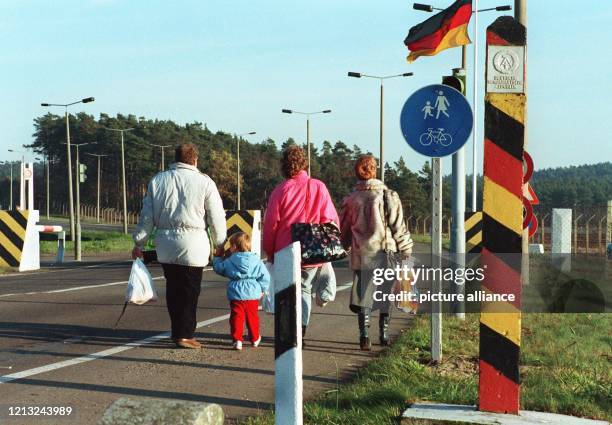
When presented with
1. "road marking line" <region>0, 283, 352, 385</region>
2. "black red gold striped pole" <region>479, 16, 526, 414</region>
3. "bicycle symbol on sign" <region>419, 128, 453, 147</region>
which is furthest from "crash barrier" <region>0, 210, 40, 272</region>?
"black red gold striped pole" <region>479, 16, 526, 414</region>

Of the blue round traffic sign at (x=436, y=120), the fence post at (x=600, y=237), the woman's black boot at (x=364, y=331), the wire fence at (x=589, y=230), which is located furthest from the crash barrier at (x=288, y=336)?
the fence post at (x=600, y=237)

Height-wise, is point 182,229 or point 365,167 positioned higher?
point 365,167

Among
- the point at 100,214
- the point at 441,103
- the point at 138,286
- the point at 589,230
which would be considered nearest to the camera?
the point at 441,103

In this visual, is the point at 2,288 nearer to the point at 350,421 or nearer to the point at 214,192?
the point at 214,192

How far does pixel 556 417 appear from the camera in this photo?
215 inches

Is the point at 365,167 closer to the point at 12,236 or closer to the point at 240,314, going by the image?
the point at 240,314

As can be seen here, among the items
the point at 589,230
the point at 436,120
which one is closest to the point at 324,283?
the point at 436,120

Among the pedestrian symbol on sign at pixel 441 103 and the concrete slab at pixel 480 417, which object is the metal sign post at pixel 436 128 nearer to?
the pedestrian symbol on sign at pixel 441 103

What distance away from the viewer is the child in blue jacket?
9016 mm

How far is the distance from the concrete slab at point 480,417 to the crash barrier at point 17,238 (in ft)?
58.0

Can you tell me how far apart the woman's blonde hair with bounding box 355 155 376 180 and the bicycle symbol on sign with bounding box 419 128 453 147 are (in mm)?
1234

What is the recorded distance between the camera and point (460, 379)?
697 cm

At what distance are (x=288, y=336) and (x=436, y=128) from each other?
13.8ft

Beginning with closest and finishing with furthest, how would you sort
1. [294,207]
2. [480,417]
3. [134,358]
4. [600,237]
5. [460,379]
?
[480,417], [460,379], [134,358], [294,207], [600,237]
